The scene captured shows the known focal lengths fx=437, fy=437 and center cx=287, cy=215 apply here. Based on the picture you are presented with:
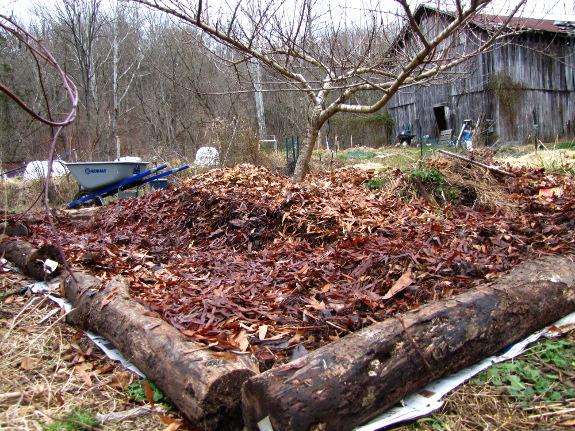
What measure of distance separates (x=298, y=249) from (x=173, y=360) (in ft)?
7.56

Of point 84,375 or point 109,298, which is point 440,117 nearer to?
point 109,298

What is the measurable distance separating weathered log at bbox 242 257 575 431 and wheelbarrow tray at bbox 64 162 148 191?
742cm

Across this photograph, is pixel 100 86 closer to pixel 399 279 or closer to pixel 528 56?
pixel 528 56

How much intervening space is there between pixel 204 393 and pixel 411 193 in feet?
16.2

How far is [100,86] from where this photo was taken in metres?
21.1

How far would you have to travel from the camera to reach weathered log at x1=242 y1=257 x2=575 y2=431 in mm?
1798

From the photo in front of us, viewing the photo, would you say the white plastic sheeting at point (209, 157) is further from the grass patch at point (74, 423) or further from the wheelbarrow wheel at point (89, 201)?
the grass patch at point (74, 423)

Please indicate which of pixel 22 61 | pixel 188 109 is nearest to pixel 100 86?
pixel 22 61

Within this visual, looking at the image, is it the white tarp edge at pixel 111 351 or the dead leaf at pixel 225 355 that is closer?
the dead leaf at pixel 225 355

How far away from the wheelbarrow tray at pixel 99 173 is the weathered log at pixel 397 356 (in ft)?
24.3

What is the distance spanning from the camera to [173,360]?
217 centimetres

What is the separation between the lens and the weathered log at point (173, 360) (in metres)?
1.95

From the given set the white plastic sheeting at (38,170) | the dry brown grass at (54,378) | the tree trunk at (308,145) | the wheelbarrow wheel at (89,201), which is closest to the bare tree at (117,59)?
the white plastic sheeting at (38,170)

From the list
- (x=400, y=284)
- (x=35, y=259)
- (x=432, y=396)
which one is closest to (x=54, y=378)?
(x=35, y=259)
